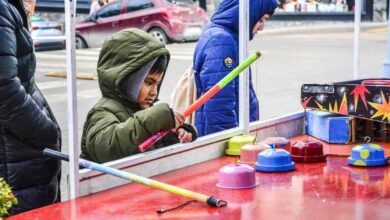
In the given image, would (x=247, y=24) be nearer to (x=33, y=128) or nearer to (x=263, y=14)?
(x=263, y=14)

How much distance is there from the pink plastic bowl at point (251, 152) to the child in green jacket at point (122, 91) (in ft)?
0.63

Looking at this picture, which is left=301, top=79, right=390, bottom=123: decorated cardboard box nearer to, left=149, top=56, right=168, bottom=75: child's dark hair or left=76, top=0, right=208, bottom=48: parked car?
left=149, top=56, right=168, bottom=75: child's dark hair

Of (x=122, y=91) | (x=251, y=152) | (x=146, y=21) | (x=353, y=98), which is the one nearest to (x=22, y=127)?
(x=122, y=91)

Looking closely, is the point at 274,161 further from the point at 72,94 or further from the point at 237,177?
the point at 72,94

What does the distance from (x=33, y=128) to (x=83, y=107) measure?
295 inches

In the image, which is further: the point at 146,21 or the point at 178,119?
the point at 146,21

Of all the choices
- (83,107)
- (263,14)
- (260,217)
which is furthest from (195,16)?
(260,217)

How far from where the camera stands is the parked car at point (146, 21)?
19.4 metres

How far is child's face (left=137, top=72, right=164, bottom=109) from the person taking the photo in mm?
3104

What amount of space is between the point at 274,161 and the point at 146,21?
666 inches

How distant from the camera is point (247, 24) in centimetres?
319

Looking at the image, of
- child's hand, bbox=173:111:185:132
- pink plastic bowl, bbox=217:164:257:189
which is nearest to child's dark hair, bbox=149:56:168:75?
child's hand, bbox=173:111:185:132

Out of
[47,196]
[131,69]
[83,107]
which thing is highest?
[131,69]

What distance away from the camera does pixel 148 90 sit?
3117 millimetres
